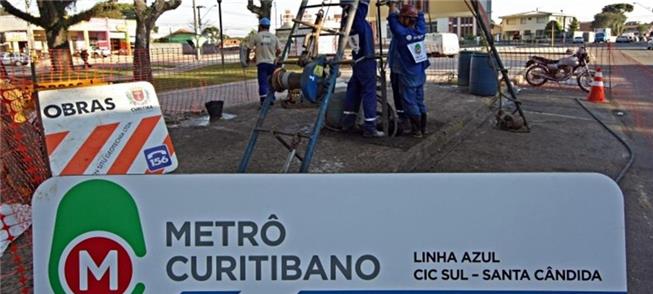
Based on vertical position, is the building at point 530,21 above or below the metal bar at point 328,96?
above

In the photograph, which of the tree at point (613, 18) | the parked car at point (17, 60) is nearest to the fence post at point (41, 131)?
the parked car at point (17, 60)

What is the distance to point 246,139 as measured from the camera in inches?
259

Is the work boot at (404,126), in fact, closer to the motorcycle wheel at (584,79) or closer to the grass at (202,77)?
the grass at (202,77)

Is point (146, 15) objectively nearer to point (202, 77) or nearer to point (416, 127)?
point (202, 77)

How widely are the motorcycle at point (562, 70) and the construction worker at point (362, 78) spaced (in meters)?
9.20

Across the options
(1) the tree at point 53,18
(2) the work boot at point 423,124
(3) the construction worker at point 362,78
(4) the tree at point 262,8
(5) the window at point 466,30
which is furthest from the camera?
(5) the window at point 466,30

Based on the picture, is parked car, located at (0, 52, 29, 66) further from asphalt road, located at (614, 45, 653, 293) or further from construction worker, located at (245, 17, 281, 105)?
asphalt road, located at (614, 45, 653, 293)

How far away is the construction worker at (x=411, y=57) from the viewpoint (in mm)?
6023

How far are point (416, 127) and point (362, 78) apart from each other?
105 centimetres

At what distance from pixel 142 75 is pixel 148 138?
5.11m

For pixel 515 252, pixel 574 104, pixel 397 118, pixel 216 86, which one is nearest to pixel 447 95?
pixel 574 104

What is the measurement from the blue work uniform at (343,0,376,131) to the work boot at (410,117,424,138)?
1.68 feet

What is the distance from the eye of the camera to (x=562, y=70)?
45.6ft

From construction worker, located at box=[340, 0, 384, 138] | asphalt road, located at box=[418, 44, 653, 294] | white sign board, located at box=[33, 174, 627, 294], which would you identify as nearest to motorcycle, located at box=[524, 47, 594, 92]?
asphalt road, located at box=[418, 44, 653, 294]
